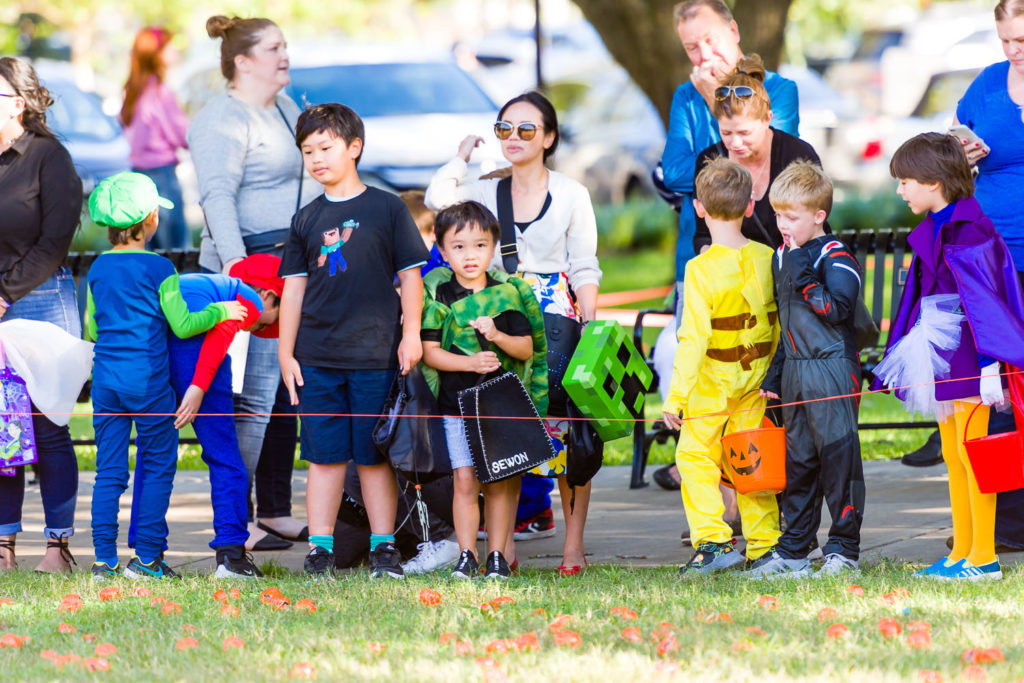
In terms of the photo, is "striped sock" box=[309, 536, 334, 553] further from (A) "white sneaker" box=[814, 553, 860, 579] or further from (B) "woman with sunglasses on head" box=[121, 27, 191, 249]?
(B) "woman with sunglasses on head" box=[121, 27, 191, 249]

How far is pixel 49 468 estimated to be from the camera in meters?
6.09

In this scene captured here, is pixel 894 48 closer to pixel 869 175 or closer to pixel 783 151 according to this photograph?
pixel 869 175

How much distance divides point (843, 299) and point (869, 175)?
15.9 meters

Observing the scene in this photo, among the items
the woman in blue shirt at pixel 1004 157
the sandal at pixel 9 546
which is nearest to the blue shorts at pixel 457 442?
the sandal at pixel 9 546

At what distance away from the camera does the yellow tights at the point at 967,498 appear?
5.27m

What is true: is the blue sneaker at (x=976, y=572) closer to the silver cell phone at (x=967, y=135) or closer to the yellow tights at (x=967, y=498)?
the yellow tights at (x=967, y=498)

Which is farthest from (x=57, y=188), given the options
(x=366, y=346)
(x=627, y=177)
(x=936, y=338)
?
(x=627, y=177)

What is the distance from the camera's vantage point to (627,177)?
21406mm

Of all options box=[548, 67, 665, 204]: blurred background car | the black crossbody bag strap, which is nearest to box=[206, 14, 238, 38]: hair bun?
the black crossbody bag strap

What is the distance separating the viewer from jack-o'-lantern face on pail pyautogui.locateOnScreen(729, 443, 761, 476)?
548 cm

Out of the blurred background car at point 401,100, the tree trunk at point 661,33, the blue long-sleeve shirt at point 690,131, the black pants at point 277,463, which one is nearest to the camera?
the blue long-sleeve shirt at point 690,131

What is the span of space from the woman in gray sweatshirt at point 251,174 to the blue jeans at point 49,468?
734 millimetres

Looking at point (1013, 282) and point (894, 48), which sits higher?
point (894, 48)

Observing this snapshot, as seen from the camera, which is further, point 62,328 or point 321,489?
point 62,328
